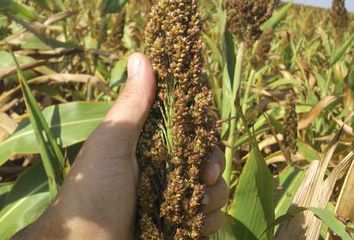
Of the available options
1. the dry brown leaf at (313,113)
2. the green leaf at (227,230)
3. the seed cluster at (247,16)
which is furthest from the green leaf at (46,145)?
the dry brown leaf at (313,113)

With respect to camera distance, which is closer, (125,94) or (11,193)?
(125,94)

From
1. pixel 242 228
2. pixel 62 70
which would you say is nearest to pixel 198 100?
pixel 242 228

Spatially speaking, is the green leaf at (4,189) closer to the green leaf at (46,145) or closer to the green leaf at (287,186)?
the green leaf at (46,145)

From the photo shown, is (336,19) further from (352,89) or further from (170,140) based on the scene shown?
(170,140)

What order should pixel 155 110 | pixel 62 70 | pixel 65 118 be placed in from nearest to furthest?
1. pixel 155 110
2. pixel 65 118
3. pixel 62 70

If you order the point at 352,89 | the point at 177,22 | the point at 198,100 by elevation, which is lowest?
the point at 352,89

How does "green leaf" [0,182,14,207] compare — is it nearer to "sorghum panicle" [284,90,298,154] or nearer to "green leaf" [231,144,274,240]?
"green leaf" [231,144,274,240]

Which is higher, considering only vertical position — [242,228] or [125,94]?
[125,94]

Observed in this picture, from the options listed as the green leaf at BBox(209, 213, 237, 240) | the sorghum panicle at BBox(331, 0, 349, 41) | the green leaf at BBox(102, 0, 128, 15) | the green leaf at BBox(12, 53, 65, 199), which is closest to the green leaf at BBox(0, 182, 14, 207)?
the green leaf at BBox(12, 53, 65, 199)
